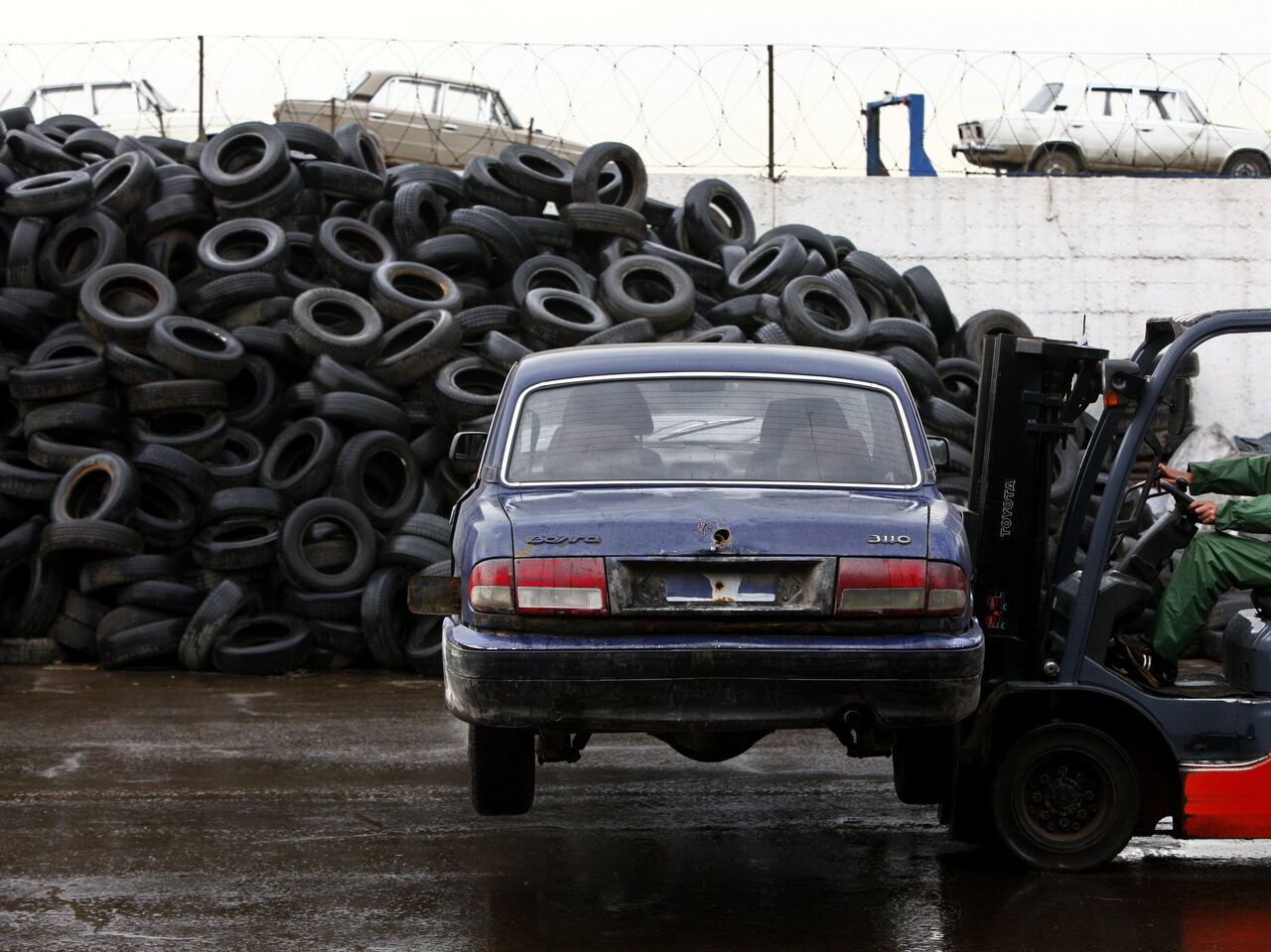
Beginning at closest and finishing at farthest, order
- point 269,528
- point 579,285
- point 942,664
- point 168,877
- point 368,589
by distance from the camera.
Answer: point 942,664 < point 168,877 < point 368,589 < point 269,528 < point 579,285

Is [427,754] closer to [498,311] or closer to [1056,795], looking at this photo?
[1056,795]

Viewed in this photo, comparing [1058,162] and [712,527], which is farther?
[1058,162]

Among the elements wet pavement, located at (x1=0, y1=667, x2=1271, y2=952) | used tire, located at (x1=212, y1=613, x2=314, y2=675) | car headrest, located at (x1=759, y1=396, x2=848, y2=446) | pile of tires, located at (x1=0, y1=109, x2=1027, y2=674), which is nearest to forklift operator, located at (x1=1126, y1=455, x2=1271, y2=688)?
wet pavement, located at (x1=0, y1=667, x2=1271, y2=952)

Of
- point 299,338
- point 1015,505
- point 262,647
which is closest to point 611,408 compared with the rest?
point 1015,505

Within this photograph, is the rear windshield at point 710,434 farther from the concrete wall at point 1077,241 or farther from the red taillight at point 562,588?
the concrete wall at point 1077,241

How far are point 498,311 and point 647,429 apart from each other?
7.05 meters

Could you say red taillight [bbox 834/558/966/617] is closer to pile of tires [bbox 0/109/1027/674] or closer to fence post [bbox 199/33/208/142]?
pile of tires [bbox 0/109/1027/674]

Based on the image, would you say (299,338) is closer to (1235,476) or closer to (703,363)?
(703,363)

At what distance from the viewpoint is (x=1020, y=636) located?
225 inches

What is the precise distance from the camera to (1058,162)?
1952 centimetres

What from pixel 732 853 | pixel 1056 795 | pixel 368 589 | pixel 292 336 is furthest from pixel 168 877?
pixel 292 336

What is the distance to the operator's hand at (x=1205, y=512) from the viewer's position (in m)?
5.46

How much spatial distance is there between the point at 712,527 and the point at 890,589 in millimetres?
579

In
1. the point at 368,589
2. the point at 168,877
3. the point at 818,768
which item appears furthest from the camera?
the point at 368,589
